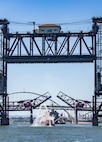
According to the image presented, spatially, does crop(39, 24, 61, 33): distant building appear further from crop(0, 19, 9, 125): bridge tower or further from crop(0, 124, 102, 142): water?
crop(0, 124, 102, 142): water

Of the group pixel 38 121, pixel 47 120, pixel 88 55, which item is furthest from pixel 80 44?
pixel 38 121

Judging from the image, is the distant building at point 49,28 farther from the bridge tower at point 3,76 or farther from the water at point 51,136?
the water at point 51,136

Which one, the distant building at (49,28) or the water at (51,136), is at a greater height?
the distant building at (49,28)

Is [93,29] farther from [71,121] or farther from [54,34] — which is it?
[71,121]

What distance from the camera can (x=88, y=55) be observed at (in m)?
102

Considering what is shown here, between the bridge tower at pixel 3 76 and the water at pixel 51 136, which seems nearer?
the water at pixel 51 136

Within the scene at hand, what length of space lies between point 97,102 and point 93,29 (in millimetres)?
11848

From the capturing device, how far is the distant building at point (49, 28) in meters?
113

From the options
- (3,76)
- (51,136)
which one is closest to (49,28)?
(3,76)

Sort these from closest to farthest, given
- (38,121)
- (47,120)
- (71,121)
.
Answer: (47,120) → (38,121) → (71,121)

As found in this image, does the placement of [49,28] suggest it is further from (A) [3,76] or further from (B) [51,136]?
(B) [51,136]

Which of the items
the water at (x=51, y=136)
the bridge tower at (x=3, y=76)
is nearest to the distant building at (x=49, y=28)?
the bridge tower at (x=3, y=76)

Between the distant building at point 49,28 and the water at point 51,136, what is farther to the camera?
the distant building at point 49,28

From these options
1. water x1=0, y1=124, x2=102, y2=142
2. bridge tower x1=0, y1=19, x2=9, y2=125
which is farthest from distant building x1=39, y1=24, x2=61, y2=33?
water x1=0, y1=124, x2=102, y2=142
